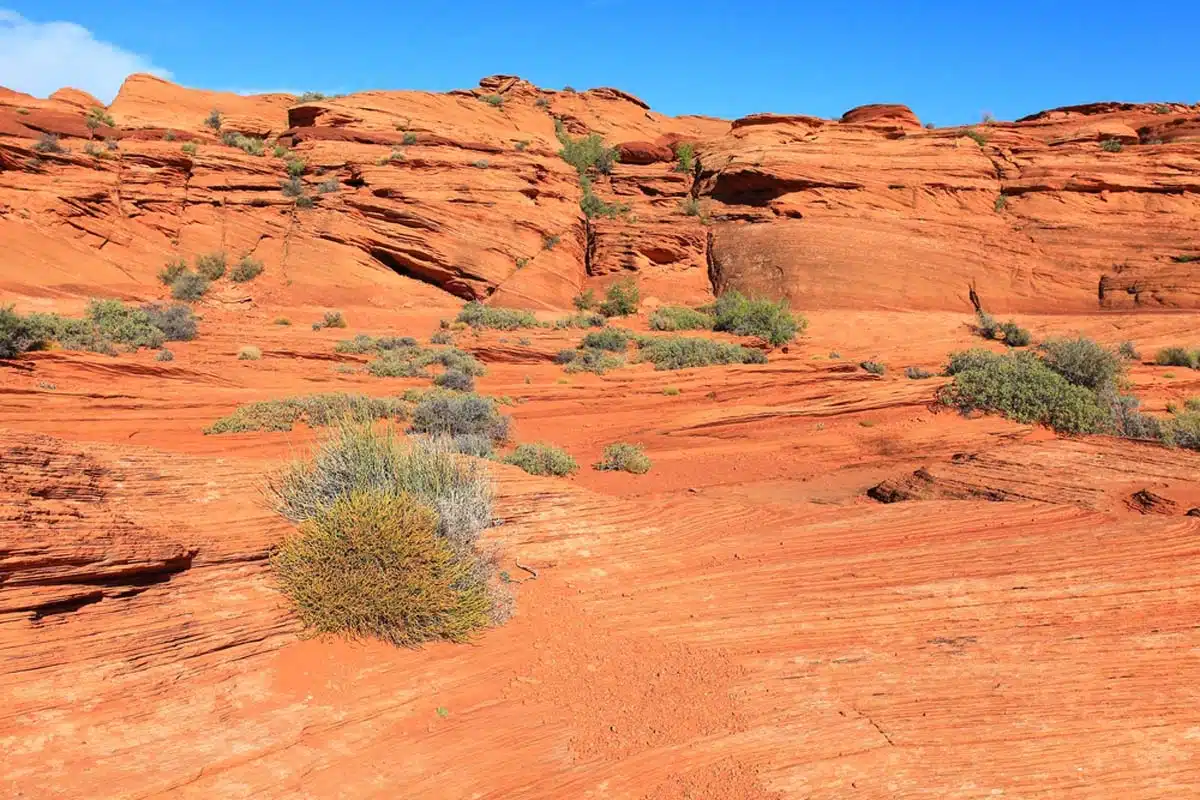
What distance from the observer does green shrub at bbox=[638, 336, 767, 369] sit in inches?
577

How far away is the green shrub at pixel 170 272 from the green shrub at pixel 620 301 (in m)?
11.2

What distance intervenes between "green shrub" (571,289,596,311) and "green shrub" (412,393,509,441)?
12.8m

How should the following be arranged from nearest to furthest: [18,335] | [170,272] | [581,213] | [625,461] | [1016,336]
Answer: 1. [625,461]
2. [18,335]
3. [1016,336]
4. [170,272]
5. [581,213]

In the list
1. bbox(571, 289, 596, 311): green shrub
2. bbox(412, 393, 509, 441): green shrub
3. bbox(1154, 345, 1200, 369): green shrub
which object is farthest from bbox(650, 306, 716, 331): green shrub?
bbox(412, 393, 509, 441): green shrub

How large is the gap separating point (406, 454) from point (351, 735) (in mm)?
2304

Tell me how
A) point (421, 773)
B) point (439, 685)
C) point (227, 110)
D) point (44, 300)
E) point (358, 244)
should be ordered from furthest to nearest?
point (227, 110), point (358, 244), point (44, 300), point (439, 685), point (421, 773)

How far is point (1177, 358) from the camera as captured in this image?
49.0 ft

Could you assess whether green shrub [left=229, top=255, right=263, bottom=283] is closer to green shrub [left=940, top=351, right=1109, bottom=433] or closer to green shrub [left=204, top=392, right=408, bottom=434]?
green shrub [left=204, top=392, right=408, bottom=434]

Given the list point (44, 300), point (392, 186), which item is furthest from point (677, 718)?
point (392, 186)

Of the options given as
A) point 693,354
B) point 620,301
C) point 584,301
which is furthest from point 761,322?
point 584,301

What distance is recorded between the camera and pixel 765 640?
413 cm

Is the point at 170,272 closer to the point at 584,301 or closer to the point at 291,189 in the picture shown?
the point at 291,189

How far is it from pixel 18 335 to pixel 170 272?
8964mm

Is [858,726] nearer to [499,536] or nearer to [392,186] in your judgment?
[499,536]
